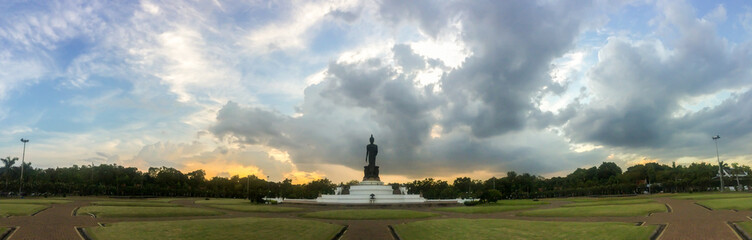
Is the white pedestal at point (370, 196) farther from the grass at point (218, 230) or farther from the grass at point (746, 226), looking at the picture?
the grass at point (746, 226)

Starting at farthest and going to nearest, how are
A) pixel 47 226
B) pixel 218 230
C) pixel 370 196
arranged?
pixel 370 196, pixel 47 226, pixel 218 230

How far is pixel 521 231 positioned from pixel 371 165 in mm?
47549

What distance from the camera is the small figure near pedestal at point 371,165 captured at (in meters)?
70.6

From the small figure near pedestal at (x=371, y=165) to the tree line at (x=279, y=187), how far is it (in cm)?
1158

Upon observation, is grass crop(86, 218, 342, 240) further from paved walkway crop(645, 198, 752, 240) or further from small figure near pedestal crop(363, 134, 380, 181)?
small figure near pedestal crop(363, 134, 380, 181)

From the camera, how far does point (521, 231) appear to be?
81.5 feet

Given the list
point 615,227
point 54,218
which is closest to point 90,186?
point 54,218

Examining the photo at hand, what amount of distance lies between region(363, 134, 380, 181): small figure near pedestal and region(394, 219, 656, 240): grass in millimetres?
41180

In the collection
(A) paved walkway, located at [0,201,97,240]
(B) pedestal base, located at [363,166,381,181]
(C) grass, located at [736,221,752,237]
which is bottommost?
(C) grass, located at [736,221,752,237]

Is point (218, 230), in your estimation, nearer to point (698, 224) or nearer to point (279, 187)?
point (698, 224)

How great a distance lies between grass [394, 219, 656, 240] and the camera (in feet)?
74.7

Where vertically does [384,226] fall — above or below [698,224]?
below

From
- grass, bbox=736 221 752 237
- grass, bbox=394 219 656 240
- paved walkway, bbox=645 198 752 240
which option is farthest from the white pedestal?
grass, bbox=736 221 752 237

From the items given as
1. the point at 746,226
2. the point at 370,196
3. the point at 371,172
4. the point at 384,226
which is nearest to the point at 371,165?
the point at 371,172
